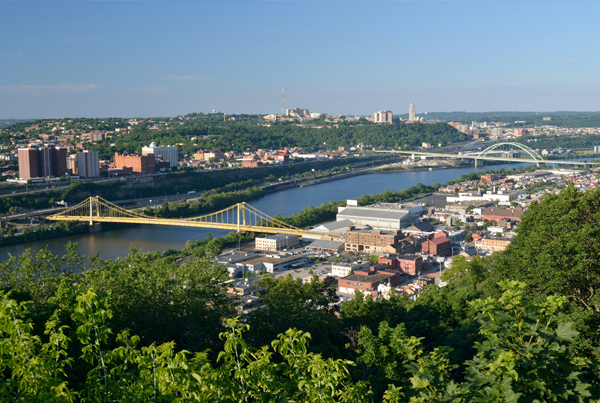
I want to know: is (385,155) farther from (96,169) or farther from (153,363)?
(153,363)

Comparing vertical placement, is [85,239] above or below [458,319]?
below

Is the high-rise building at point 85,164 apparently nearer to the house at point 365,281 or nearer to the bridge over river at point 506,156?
the house at point 365,281

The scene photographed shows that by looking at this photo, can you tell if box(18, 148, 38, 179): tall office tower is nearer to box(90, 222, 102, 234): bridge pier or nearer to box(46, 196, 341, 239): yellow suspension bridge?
box(46, 196, 341, 239): yellow suspension bridge

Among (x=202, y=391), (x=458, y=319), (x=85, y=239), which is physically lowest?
(x=85, y=239)

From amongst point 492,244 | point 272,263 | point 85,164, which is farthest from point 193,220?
point 85,164

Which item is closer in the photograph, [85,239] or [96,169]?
[85,239]

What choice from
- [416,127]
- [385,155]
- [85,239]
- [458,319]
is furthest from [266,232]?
[416,127]

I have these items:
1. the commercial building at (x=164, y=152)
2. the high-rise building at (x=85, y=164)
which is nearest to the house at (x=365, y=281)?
the high-rise building at (x=85, y=164)

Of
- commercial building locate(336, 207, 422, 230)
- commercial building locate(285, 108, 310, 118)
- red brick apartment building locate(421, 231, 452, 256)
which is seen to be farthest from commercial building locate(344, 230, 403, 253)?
commercial building locate(285, 108, 310, 118)
